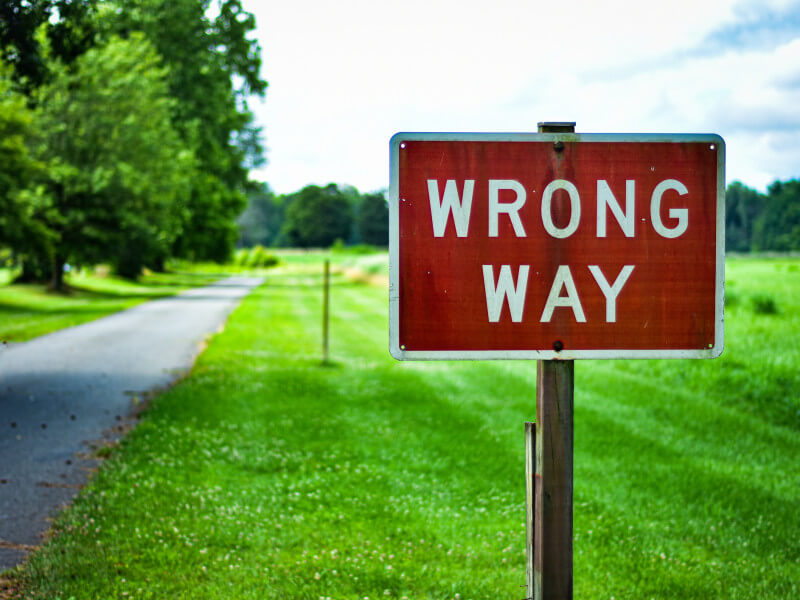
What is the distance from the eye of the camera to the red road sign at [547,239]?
2.32 meters

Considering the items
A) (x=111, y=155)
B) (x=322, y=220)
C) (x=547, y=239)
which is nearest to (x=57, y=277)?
(x=111, y=155)

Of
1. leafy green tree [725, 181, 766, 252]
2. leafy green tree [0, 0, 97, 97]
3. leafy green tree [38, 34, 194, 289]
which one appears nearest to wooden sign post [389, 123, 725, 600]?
leafy green tree [0, 0, 97, 97]

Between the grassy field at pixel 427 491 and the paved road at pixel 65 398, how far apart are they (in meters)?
0.32

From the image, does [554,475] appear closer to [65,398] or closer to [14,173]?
[65,398]

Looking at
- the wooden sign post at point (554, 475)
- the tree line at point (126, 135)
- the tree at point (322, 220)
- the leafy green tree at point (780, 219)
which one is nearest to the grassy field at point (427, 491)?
the wooden sign post at point (554, 475)

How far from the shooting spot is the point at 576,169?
91.4 inches

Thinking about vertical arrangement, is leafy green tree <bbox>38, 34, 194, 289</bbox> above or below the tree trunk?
Answer: above

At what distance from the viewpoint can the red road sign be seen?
232cm

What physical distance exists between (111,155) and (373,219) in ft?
309

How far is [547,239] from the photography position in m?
2.32

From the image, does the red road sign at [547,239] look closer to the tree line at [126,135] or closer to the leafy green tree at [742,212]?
the leafy green tree at [742,212]

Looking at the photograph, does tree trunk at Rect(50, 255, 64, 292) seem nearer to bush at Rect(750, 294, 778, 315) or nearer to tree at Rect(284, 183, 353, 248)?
bush at Rect(750, 294, 778, 315)

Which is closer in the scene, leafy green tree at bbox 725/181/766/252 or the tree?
leafy green tree at bbox 725/181/766/252

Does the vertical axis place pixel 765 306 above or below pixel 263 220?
below
